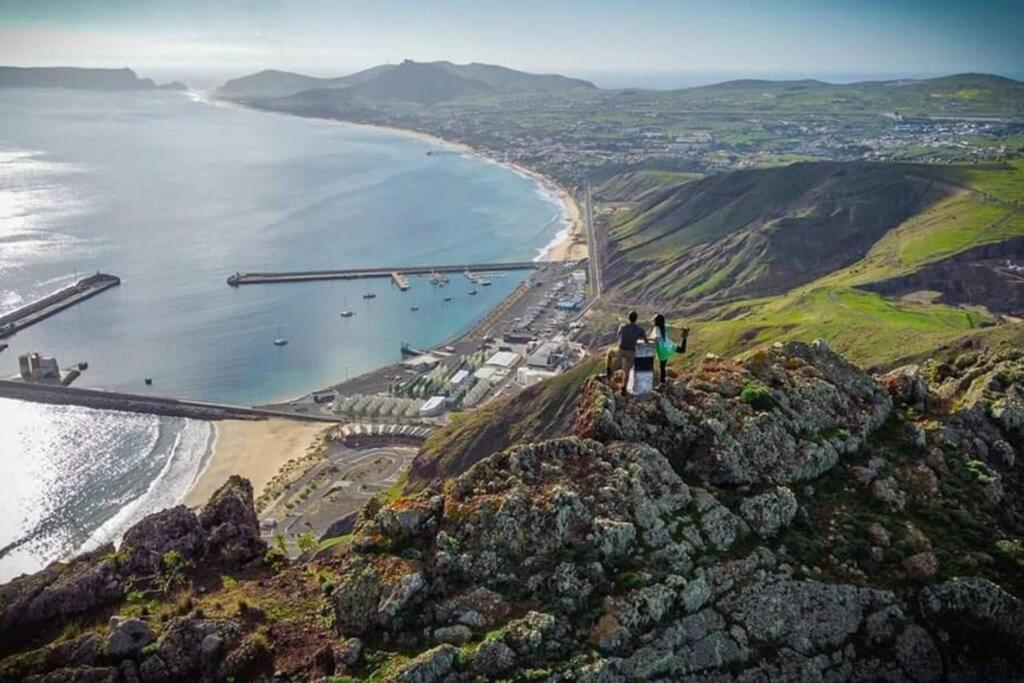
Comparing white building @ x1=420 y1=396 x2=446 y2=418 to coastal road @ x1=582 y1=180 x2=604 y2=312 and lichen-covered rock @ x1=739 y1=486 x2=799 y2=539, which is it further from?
lichen-covered rock @ x1=739 y1=486 x2=799 y2=539

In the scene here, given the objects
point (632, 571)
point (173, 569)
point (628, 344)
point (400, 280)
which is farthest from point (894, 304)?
point (173, 569)

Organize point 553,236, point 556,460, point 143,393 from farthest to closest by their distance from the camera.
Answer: point 553,236, point 143,393, point 556,460

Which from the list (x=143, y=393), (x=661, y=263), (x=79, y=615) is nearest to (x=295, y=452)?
(x=143, y=393)

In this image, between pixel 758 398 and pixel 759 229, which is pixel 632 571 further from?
pixel 759 229

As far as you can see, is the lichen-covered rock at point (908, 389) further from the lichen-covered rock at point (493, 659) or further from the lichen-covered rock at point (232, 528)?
the lichen-covered rock at point (232, 528)

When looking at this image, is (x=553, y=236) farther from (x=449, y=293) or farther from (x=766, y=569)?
(x=766, y=569)

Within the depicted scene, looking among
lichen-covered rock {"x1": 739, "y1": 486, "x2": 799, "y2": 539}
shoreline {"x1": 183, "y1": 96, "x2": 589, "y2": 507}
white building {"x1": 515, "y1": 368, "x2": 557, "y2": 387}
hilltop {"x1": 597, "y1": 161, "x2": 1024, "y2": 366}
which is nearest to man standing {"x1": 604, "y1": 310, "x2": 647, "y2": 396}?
lichen-covered rock {"x1": 739, "y1": 486, "x2": 799, "y2": 539}

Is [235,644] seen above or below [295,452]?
above

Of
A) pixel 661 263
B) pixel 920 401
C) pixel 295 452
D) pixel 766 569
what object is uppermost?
pixel 920 401
